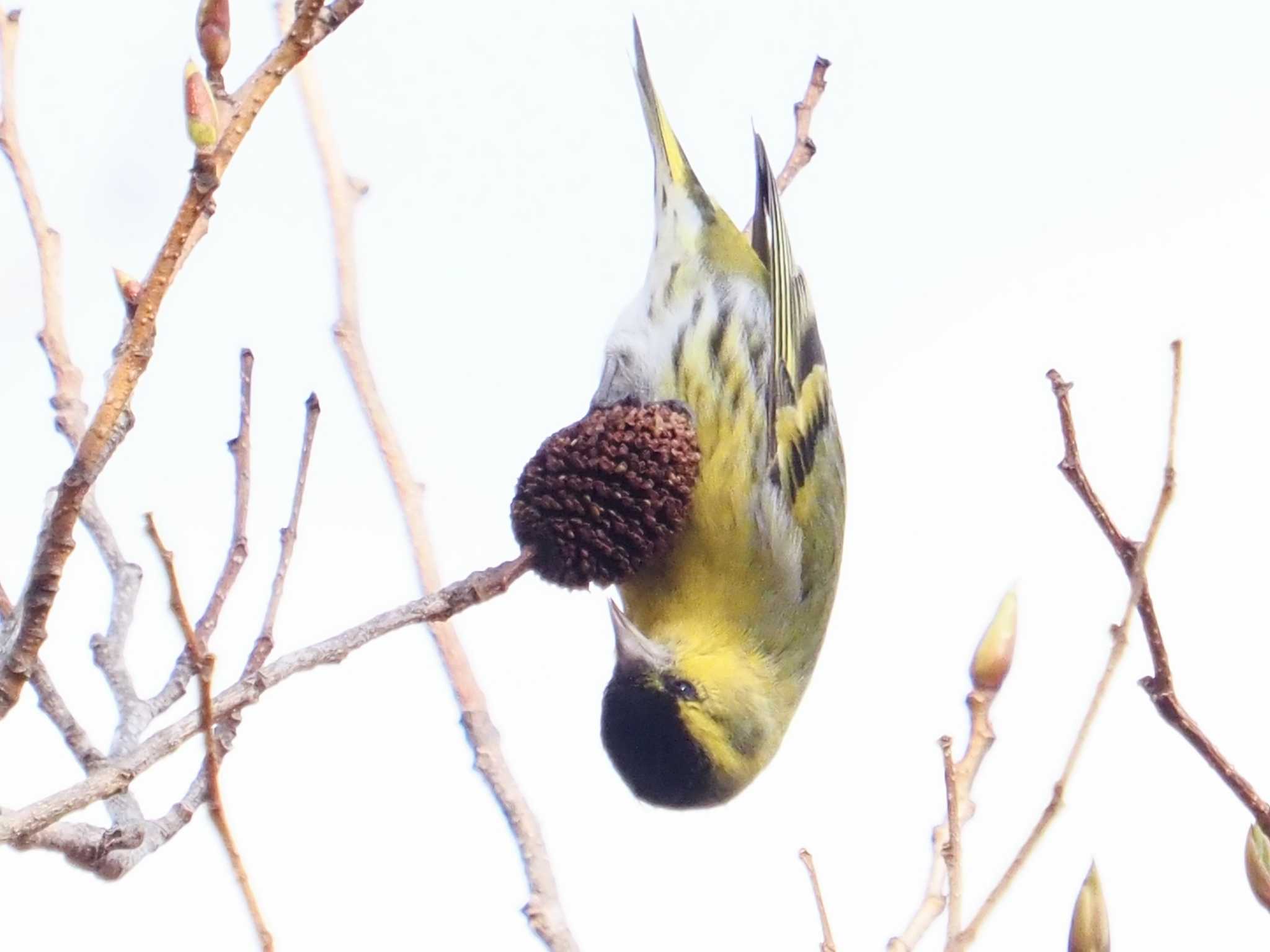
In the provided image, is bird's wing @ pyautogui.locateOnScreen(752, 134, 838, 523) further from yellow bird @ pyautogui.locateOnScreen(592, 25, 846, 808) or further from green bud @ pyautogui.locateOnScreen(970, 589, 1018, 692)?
green bud @ pyautogui.locateOnScreen(970, 589, 1018, 692)

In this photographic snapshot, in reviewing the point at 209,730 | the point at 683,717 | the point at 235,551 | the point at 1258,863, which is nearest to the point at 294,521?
the point at 235,551

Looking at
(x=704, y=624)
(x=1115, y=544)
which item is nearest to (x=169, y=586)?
(x=1115, y=544)

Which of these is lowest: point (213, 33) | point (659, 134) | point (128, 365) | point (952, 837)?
point (952, 837)

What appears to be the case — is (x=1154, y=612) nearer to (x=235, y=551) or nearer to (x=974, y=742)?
(x=974, y=742)

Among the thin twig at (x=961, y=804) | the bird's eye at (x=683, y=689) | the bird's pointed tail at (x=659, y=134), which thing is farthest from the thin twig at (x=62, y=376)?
the bird's pointed tail at (x=659, y=134)

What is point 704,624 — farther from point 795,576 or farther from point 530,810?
point 530,810
